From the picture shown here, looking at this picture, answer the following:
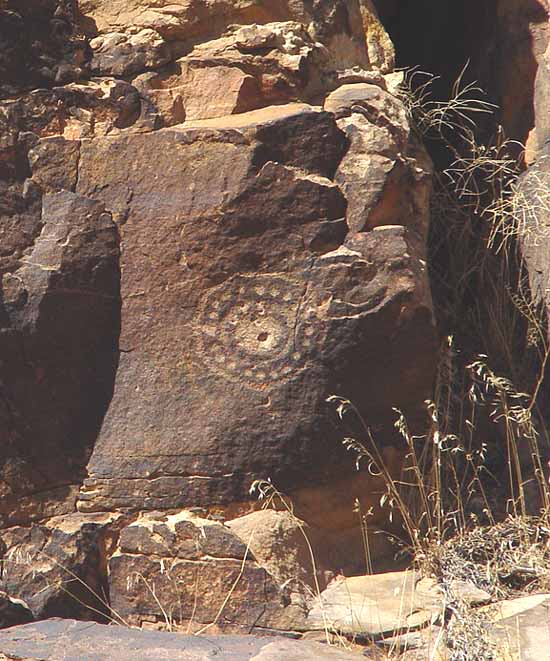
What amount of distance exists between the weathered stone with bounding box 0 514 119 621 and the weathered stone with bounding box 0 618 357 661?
231 millimetres

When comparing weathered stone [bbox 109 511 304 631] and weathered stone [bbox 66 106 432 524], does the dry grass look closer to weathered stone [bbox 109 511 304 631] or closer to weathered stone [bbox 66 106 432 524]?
weathered stone [bbox 66 106 432 524]

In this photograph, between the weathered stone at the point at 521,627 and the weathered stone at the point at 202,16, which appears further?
the weathered stone at the point at 202,16

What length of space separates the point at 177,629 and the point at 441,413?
112 cm

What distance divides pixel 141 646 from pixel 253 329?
37.7 inches

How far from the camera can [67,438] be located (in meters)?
3.07

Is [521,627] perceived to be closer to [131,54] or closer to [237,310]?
[237,310]

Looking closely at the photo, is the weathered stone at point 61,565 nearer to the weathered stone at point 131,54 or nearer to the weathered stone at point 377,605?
the weathered stone at point 377,605

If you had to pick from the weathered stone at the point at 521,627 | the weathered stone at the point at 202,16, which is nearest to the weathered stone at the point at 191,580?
the weathered stone at the point at 521,627

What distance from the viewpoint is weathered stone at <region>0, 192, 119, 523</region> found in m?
3.03

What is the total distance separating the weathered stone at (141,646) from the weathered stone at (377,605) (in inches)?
9.3

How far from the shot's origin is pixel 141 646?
2.59m

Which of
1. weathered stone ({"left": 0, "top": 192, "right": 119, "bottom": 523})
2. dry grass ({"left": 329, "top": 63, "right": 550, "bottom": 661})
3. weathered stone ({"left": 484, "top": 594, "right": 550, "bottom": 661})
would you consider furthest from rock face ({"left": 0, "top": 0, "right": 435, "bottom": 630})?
weathered stone ({"left": 484, "top": 594, "right": 550, "bottom": 661})

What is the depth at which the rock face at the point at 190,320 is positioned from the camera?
3020mm

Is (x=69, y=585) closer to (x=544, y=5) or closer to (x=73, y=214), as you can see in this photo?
(x=73, y=214)
